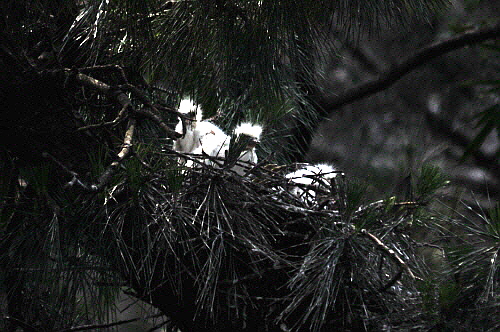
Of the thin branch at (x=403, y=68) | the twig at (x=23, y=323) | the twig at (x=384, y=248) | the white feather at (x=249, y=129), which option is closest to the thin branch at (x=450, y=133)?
the thin branch at (x=403, y=68)

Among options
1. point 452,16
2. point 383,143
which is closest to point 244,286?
point 383,143

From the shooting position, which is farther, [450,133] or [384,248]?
[450,133]

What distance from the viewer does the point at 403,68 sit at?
3.73m

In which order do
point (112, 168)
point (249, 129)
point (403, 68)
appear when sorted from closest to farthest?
point (112, 168) < point (249, 129) < point (403, 68)

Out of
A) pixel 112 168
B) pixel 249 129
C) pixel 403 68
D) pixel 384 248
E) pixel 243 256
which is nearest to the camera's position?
pixel 112 168

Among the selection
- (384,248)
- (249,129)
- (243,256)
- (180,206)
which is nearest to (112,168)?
(180,206)

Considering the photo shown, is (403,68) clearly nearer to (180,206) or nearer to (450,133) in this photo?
(450,133)

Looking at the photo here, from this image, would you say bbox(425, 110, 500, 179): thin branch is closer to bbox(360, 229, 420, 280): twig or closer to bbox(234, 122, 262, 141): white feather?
bbox(234, 122, 262, 141): white feather

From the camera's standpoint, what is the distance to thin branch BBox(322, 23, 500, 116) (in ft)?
12.0

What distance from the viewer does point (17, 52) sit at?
1.35 m

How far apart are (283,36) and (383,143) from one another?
239cm

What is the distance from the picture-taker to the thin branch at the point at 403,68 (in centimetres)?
367

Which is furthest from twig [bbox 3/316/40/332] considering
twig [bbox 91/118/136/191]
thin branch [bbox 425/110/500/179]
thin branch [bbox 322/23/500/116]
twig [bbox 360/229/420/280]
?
thin branch [bbox 425/110/500/179]

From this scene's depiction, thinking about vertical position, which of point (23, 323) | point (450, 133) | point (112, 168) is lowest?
point (23, 323)
